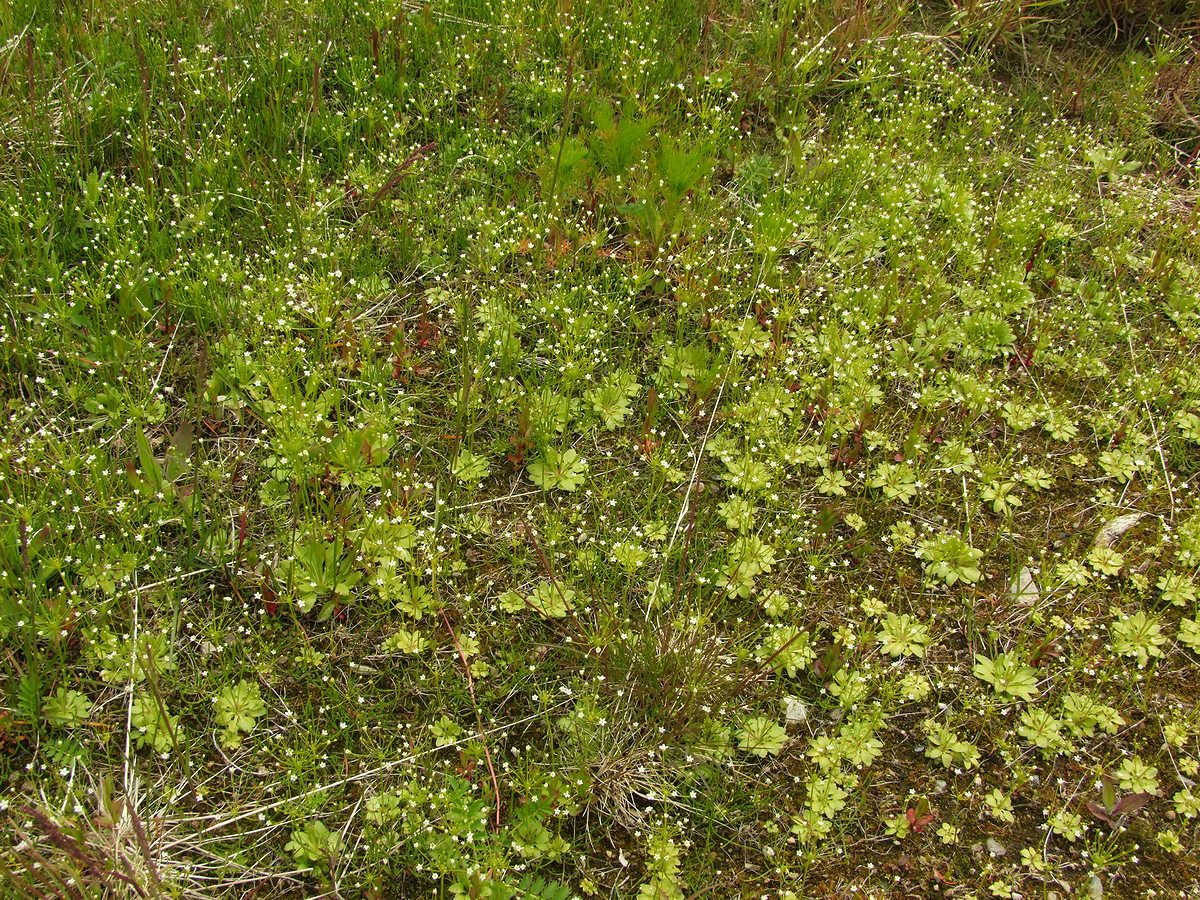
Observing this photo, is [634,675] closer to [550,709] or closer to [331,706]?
[550,709]

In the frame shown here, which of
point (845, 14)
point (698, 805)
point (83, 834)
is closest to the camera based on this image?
point (83, 834)

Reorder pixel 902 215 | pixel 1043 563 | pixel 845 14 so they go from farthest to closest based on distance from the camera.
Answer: pixel 845 14
pixel 902 215
pixel 1043 563

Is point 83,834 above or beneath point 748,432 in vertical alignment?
beneath

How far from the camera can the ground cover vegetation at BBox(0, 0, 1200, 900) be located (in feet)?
9.90

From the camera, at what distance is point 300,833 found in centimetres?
286

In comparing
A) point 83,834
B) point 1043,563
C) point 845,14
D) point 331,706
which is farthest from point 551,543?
point 845,14

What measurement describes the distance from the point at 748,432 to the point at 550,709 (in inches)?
61.0

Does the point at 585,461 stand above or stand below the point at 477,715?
above

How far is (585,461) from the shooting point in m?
3.94

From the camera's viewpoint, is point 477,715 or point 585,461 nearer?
point 477,715

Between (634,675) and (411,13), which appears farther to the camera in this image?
(411,13)

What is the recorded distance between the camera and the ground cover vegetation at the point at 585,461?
3.02 meters

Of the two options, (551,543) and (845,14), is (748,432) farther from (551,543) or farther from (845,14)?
(845,14)

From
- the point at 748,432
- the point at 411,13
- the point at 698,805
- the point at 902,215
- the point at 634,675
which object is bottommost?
the point at 698,805
